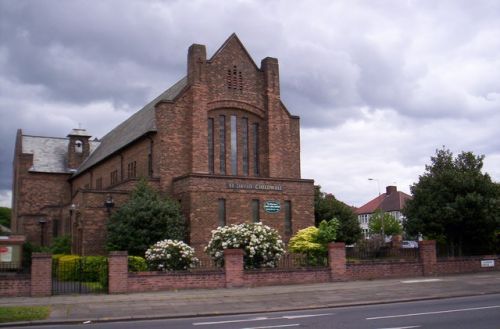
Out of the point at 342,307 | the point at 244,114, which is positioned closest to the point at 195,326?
the point at 342,307

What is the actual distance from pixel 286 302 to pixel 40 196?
4478cm

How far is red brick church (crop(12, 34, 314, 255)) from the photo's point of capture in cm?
3288

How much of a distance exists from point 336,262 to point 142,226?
11.1 meters

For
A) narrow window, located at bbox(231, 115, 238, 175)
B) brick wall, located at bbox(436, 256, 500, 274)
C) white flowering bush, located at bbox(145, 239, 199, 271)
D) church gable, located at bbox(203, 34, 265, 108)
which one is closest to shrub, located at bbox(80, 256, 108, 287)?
white flowering bush, located at bbox(145, 239, 199, 271)

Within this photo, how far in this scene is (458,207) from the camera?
106 ft

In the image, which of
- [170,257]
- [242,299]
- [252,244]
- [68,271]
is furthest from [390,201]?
[242,299]

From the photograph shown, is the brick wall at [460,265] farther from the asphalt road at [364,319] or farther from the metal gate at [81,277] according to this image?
the metal gate at [81,277]

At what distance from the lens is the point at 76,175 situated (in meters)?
56.9

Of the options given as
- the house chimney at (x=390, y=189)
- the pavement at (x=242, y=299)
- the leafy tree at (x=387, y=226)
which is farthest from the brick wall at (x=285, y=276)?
the house chimney at (x=390, y=189)

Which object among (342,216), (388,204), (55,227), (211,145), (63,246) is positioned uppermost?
(211,145)

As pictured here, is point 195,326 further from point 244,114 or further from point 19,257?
point 244,114

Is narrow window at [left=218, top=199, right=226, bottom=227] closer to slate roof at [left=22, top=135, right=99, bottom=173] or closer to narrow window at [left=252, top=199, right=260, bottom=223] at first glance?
narrow window at [left=252, top=199, right=260, bottom=223]

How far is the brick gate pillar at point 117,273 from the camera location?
868 inches

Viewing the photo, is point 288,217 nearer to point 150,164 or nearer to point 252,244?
point 252,244
